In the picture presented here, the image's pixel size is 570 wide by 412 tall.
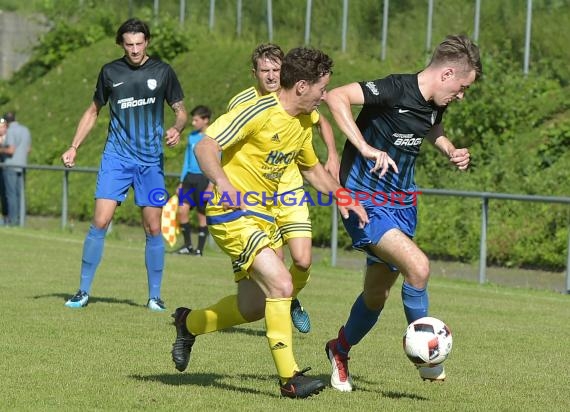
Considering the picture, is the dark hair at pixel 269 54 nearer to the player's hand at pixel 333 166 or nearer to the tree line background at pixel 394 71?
the player's hand at pixel 333 166

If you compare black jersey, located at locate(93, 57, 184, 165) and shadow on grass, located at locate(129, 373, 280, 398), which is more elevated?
black jersey, located at locate(93, 57, 184, 165)

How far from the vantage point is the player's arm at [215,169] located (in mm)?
7117

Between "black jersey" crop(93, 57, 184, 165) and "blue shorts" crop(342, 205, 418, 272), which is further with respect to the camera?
"black jersey" crop(93, 57, 184, 165)

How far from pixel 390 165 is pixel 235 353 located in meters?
2.05

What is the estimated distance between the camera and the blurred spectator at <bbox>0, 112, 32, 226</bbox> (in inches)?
906

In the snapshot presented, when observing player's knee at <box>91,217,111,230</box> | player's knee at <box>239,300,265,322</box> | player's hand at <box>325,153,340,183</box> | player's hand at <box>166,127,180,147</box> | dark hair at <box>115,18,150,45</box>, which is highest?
dark hair at <box>115,18,150,45</box>

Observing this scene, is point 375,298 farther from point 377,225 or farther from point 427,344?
point 427,344

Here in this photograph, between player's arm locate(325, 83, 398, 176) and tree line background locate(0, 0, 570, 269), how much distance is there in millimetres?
8234

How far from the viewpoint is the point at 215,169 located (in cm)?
716

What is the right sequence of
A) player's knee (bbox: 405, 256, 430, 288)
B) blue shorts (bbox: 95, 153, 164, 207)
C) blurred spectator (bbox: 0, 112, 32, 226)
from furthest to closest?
blurred spectator (bbox: 0, 112, 32, 226) → blue shorts (bbox: 95, 153, 164, 207) → player's knee (bbox: 405, 256, 430, 288)

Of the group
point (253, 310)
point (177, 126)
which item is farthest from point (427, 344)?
point (177, 126)

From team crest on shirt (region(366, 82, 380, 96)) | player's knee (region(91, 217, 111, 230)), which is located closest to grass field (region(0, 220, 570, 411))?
player's knee (region(91, 217, 111, 230))

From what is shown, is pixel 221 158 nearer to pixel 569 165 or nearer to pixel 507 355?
pixel 507 355

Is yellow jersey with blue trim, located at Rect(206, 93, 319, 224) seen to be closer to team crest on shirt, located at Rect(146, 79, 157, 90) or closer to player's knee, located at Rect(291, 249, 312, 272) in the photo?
player's knee, located at Rect(291, 249, 312, 272)
